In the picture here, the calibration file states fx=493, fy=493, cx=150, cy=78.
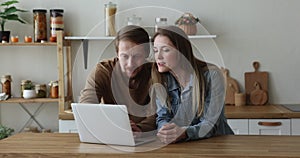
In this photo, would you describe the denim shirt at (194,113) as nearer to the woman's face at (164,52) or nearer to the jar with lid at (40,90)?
the woman's face at (164,52)

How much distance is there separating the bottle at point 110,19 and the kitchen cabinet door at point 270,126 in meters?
1.15

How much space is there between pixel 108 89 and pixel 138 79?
0.66 ft

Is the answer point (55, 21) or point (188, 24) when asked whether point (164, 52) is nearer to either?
point (188, 24)

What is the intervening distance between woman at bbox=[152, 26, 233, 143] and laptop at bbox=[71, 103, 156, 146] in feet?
0.51

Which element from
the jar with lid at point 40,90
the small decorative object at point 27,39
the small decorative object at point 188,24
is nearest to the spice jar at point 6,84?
the jar with lid at point 40,90

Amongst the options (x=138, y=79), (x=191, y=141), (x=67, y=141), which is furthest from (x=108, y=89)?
(x=191, y=141)

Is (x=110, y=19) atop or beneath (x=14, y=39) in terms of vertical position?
atop

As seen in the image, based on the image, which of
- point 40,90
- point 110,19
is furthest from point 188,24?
point 40,90

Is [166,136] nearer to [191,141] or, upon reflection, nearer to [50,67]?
[191,141]

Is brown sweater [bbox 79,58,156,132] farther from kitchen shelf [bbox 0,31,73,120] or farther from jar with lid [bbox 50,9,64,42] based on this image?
jar with lid [bbox 50,9,64,42]

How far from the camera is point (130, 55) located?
194 centimetres

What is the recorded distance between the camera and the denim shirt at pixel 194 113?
1882 millimetres

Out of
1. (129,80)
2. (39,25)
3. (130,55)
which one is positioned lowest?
(129,80)

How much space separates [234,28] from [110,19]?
0.91 metres
